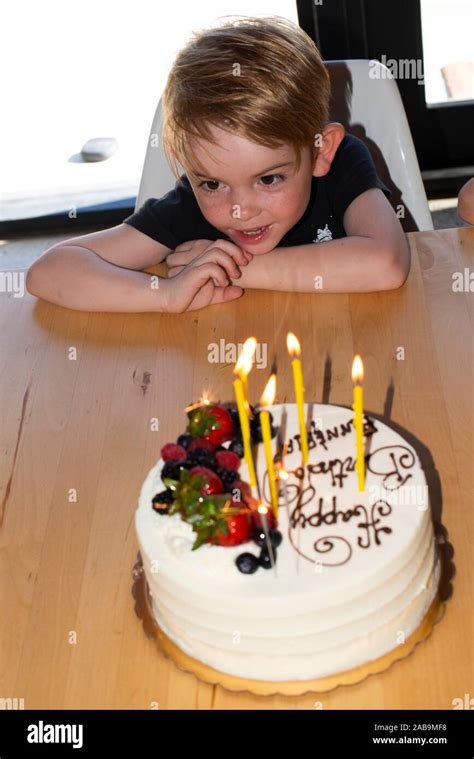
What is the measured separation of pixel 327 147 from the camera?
5.13 ft

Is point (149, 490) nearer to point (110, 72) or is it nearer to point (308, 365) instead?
point (308, 365)

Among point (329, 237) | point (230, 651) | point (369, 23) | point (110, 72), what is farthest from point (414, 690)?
point (110, 72)

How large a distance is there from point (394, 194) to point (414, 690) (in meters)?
1.25

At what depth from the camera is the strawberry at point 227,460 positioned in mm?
1026

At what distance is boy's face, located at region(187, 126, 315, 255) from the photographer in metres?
1.40

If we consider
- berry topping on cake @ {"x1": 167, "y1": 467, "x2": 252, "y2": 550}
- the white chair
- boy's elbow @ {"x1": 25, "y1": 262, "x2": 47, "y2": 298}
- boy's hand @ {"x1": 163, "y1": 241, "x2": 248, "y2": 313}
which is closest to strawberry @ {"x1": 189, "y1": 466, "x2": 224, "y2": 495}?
berry topping on cake @ {"x1": 167, "y1": 467, "x2": 252, "y2": 550}

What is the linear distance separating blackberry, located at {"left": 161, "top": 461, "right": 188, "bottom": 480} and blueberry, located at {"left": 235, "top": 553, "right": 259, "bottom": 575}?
0.13 m

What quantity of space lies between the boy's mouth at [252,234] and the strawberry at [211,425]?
22.6 inches

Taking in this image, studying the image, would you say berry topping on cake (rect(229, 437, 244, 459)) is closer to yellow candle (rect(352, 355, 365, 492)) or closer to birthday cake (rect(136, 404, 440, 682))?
birthday cake (rect(136, 404, 440, 682))

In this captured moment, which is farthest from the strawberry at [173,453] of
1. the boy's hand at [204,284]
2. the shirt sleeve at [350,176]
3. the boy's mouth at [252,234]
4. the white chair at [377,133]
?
the white chair at [377,133]

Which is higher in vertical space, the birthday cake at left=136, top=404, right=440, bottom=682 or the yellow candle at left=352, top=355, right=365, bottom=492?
the yellow candle at left=352, top=355, right=365, bottom=492

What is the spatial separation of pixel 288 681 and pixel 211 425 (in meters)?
0.29
